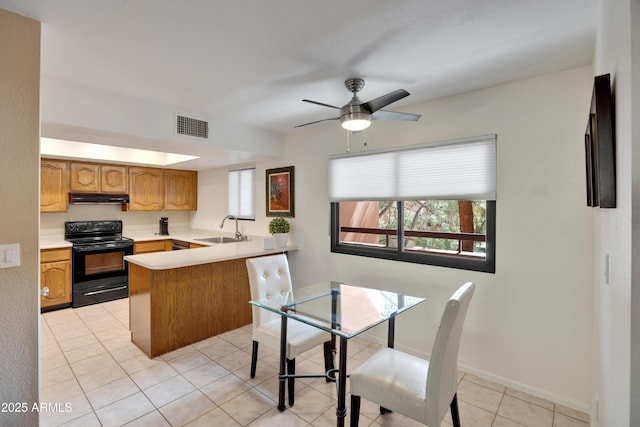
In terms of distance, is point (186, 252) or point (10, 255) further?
point (186, 252)

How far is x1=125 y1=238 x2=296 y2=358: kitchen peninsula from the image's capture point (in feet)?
9.34

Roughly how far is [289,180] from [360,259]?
140 centimetres

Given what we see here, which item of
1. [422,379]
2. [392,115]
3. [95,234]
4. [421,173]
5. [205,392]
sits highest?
[392,115]

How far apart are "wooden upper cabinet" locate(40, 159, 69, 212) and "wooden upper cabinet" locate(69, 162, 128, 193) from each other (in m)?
0.09

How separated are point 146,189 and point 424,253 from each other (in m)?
4.52

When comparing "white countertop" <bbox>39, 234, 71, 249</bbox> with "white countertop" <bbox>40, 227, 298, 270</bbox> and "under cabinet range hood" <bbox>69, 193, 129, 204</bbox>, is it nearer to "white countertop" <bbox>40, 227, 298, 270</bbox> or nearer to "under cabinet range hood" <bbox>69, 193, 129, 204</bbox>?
"white countertop" <bbox>40, 227, 298, 270</bbox>

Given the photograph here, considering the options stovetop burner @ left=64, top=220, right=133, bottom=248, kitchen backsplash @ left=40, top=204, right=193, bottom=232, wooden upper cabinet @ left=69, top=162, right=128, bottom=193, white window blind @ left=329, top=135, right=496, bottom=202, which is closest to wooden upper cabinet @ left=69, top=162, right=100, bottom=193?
wooden upper cabinet @ left=69, top=162, right=128, bottom=193

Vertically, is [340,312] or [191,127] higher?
[191,127]

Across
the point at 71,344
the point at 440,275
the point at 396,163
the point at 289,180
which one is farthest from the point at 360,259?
the point at 71,344

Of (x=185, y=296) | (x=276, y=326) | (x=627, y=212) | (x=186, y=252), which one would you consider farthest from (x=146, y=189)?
(x=627, y=212)

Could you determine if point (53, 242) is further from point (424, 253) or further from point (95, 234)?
point (424, 253)

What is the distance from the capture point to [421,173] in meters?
2.81

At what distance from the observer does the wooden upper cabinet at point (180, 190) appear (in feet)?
17.8

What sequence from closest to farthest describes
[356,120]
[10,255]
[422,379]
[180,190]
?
1. [10,255]
2. [422,379]
3. [356,120]
4. [180,190]
